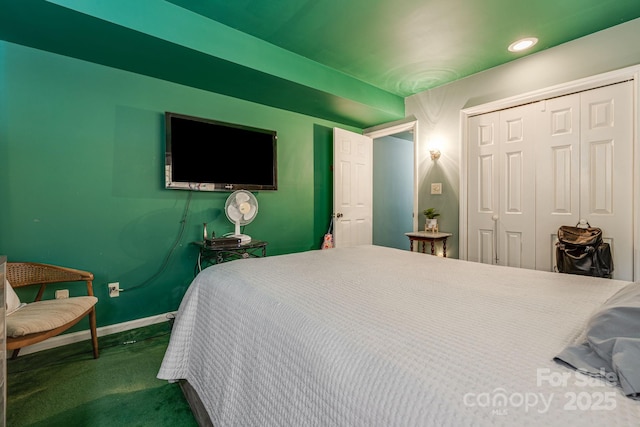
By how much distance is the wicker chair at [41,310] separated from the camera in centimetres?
156

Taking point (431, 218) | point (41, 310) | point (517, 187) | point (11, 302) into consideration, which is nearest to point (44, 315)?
point (41, 310)

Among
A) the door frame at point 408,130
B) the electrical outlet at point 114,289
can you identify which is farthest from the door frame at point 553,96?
the electrical outlet at point 114,289

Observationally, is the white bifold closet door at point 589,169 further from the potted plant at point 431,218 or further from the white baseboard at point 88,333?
the white baseboard at point 88,333

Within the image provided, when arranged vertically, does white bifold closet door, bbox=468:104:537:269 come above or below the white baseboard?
above

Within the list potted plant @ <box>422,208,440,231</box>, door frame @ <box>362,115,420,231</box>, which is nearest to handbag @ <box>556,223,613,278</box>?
potted plant @ <box>422,208,440,231</box>

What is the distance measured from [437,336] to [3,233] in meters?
2.94

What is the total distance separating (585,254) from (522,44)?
75.5 inches

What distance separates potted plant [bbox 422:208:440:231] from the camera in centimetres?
351

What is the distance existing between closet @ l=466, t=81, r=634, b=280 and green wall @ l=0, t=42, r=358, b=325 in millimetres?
2762

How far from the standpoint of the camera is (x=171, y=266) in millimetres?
2783

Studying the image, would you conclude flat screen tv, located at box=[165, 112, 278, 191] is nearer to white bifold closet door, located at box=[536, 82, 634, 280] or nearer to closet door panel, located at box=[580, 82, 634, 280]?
white bifold closet door, located at box=[536, 82, 634, 280]

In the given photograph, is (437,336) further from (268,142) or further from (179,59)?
(268,142)

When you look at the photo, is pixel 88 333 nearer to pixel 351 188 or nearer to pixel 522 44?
pixel 351 188

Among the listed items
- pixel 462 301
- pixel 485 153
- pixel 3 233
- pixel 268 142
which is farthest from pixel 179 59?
pixel 485 153
